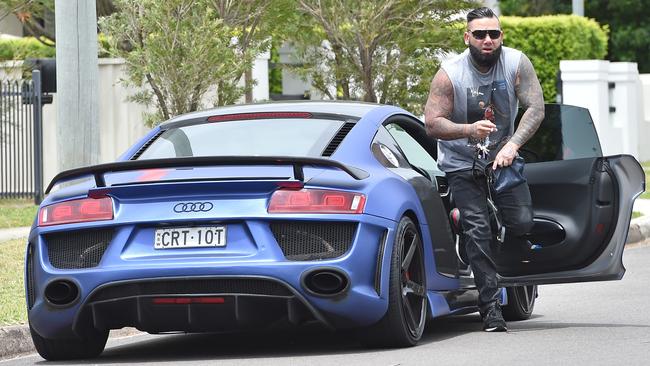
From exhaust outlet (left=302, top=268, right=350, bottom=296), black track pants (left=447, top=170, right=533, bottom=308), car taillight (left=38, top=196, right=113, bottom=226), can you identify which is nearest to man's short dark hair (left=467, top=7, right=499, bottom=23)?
black track pants (left=447, top=170, right=533, bottom=308)

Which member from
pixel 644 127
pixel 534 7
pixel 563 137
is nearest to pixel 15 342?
pixel 563 137

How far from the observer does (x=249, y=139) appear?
324 inches

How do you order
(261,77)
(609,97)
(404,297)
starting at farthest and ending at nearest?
(609,97) < (261,77) < (404,297)

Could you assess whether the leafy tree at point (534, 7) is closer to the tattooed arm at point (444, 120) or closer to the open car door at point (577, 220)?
the open car door at point (577, 220)

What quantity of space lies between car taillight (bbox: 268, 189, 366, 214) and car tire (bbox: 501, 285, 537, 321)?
238cm

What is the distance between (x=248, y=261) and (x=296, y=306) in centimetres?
32

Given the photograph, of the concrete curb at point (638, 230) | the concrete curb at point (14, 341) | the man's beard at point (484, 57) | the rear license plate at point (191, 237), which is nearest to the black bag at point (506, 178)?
the man's beard at point (484, 57)

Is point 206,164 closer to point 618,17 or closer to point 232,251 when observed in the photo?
point 232,251

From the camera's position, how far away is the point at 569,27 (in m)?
32.6

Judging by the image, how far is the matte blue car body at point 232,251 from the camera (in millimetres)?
7359

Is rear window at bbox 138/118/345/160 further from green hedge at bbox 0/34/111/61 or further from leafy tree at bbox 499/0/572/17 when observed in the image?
leafy tree at bbox 499/0/572/17

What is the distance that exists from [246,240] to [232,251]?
83 millimetres

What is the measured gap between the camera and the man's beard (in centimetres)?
853

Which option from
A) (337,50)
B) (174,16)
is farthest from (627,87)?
(174,16)
